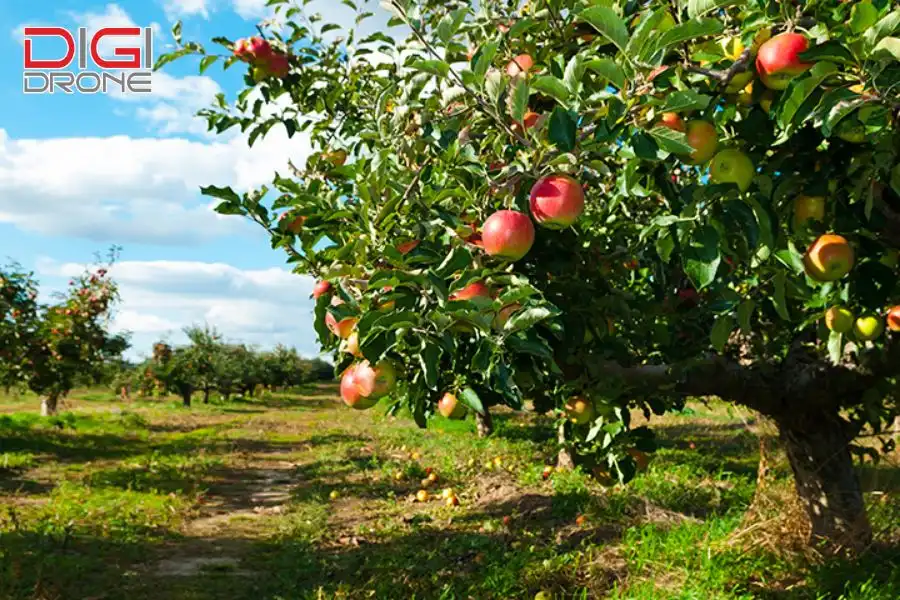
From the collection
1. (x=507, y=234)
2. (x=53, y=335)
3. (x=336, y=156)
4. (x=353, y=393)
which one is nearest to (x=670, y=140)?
(x=507, y=234)

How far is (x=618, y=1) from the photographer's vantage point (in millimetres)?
2047

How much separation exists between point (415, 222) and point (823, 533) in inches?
155

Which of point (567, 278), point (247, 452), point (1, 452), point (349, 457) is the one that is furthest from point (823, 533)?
point (1, 452)

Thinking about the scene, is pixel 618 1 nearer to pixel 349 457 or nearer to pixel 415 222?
pixel 415 222

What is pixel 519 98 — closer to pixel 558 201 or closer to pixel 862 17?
pixel 558 201

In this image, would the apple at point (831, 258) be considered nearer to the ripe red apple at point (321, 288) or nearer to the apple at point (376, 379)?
the apple at point (376, 379)

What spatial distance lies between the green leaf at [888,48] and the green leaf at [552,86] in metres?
0.66

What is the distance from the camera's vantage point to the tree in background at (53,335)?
13.0 meters

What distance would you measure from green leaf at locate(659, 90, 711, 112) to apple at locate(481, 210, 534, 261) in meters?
0.44

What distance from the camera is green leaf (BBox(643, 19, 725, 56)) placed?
147cm

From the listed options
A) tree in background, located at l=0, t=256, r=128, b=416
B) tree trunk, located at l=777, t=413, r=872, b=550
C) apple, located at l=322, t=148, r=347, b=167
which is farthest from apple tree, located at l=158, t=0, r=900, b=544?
tree in background, located at l=0, t=256, r=128, b=416

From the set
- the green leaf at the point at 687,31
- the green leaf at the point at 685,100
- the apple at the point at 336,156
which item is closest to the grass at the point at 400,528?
the apple at the point at 336,156

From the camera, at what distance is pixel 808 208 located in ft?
7.16

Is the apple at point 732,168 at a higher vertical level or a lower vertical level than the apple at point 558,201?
higher
